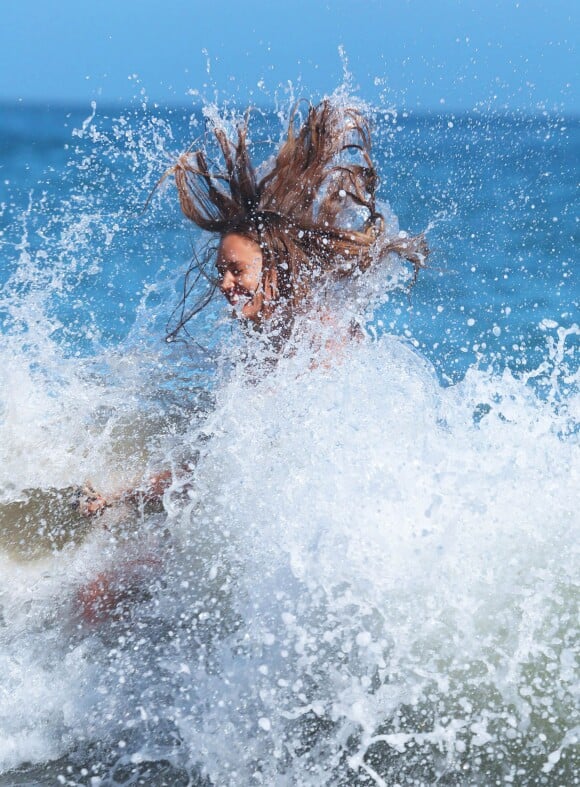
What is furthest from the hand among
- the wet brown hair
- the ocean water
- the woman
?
the wet brown hair

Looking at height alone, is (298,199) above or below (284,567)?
above

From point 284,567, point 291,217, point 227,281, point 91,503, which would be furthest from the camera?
point 291,217

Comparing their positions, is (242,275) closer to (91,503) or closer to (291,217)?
(291,217)

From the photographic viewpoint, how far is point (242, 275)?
257 centimetres

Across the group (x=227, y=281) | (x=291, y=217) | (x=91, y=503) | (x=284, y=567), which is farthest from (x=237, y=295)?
(x=284, y=567)

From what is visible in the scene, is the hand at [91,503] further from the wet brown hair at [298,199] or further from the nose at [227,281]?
the wet brown hair at [298,199]

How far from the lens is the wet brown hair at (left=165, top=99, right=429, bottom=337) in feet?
8.98

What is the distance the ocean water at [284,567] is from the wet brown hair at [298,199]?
0.45 feet

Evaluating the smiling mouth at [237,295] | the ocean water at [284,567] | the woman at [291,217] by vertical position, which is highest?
the woman at [291,217]

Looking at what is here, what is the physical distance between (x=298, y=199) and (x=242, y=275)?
417 mm

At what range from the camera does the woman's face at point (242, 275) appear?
8.41 ft

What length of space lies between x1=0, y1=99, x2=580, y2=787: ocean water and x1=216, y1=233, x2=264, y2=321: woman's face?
0.42ft

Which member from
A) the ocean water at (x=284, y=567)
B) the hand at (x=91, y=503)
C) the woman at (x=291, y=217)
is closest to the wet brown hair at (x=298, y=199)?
the woman at (x=291, y=217)

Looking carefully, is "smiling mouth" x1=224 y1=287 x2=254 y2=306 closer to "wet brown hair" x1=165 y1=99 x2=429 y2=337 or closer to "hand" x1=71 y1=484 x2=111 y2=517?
"wet brown hair" x1=165 y1=99 x2=429 y2=337
